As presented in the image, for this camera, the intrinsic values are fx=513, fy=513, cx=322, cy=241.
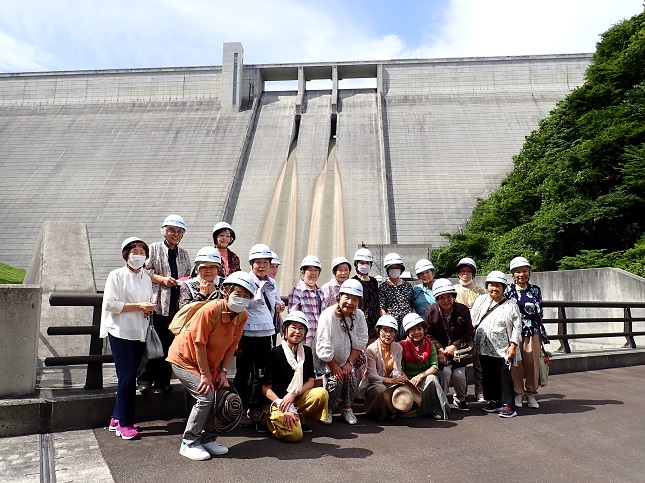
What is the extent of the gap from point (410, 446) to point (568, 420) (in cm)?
193

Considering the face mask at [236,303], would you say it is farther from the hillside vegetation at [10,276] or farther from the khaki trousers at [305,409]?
the hillside vegetation at [10,276]

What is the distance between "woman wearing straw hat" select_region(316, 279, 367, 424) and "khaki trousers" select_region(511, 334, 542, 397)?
185cm

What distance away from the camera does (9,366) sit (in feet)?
13.4

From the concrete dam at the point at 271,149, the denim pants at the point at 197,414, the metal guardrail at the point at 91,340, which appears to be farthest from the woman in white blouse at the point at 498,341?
the concrete dam at the point at 271,149

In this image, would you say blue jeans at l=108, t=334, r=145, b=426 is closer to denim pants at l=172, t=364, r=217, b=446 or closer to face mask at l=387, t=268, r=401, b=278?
denim pants at l=172, t=364, r=217, b=446

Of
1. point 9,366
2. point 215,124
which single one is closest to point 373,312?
point 9,366

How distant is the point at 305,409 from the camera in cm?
443

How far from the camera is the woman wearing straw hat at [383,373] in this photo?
4.83 metres

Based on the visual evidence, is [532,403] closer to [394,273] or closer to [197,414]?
[394,273]

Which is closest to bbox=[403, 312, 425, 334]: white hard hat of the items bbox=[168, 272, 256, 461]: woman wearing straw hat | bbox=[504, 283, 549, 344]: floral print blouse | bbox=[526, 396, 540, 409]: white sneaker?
bbox=[504, 283, 549, 344]: floral print blouse

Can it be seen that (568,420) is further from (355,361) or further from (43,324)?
(43,324)

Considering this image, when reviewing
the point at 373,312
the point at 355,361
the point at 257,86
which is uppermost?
the point at 257,86

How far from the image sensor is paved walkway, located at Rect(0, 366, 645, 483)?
336 cm

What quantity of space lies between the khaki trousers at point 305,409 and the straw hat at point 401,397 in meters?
0.67
